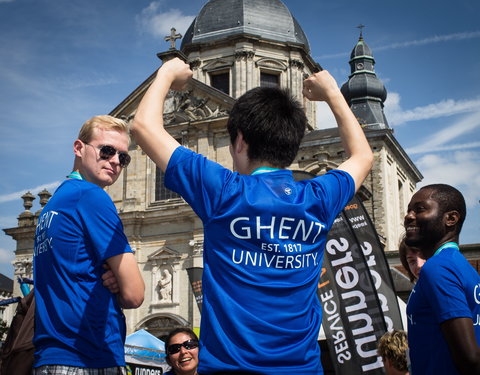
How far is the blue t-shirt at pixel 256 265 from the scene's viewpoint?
7.46 ft

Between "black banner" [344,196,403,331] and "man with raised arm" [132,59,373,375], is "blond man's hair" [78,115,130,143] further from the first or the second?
"black banner" [344,196,403,331]

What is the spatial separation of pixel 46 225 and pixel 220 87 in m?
31.4

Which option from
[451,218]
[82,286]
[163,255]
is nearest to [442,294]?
[451,218]

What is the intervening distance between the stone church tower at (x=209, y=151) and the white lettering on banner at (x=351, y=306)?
16.0 m

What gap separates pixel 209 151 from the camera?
27.8m

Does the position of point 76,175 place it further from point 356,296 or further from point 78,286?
point 356,296

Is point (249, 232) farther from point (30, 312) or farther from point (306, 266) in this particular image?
point (30, 312)

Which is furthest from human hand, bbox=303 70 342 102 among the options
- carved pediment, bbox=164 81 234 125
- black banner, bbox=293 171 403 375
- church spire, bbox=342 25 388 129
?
church spire, bbox=342 25 388 129

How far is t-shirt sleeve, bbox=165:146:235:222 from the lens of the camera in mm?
2438

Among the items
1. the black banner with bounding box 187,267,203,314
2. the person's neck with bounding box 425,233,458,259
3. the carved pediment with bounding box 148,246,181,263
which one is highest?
the carved pediment with bounding box 148,246,181,263

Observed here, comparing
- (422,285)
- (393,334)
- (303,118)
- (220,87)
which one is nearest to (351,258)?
(393,334)

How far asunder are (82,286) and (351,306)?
3.95m

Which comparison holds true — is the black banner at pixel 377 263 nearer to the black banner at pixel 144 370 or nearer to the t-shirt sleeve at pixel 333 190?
the t-shirt sleeve at pixel 333 190

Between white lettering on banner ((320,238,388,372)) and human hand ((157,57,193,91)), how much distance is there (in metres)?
3.93
